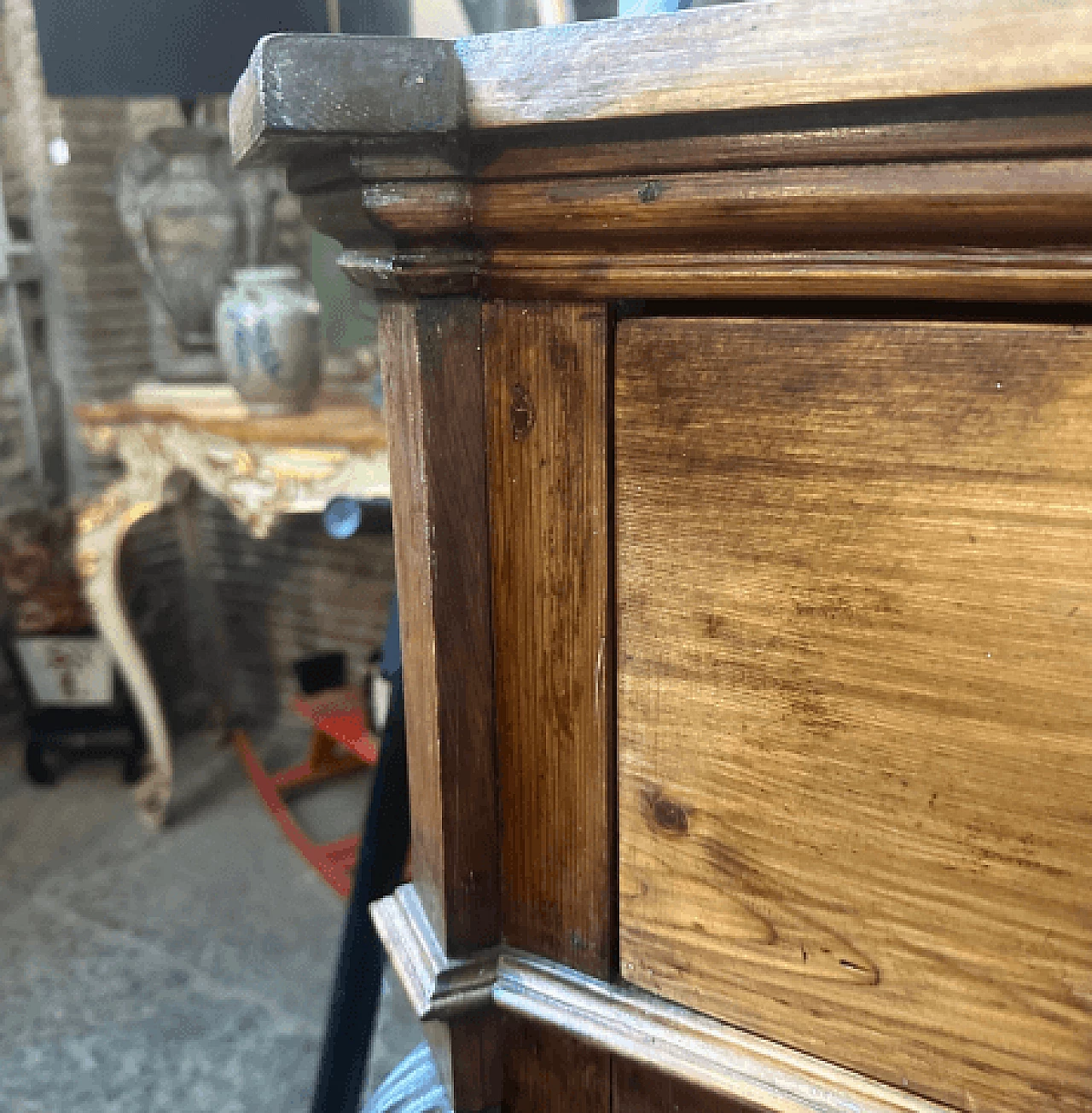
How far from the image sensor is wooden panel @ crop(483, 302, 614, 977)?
50cm

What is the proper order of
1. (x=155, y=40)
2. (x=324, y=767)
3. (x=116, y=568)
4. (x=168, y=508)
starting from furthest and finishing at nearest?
(x=168, y=508) < (x=324, y=767) < (x=116, y=568) < (x=155, y=40)

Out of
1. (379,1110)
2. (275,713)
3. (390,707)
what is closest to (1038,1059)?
(379,1110)

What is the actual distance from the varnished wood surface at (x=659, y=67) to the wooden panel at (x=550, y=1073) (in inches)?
18.3

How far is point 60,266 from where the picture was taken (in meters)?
2.66

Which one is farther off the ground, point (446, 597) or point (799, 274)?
point (799, 274)

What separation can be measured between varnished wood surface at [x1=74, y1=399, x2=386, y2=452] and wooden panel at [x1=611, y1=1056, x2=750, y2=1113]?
1270mm

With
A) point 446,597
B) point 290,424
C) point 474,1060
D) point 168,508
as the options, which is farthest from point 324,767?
point 446,597

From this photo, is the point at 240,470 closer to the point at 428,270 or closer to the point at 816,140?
the point at 428,270

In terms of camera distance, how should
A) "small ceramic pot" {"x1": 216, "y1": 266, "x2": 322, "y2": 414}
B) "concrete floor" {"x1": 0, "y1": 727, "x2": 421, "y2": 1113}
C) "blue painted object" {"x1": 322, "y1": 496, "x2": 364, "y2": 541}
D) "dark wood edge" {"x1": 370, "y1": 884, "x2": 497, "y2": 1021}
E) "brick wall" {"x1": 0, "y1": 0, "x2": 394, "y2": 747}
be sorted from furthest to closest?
1. "brick wall" {"x1": 0, "y1": 0, "x2": 394, "y2": 747}
2. "small ceramic pot" {"x1": 216, "y1": 266, "x2": 322, "y2": 414}
3. "concrete floor" {"x1": 0, "y1": 727, "x2": 421, "y2": 1113}
4. "blue painted object" {"x1": 322, "y1": 496, "x2": 364, "y2": 541}
5. "dark wood edge" {"x1": 370, "y1": 884, "x2": 497, "y2": 1021}

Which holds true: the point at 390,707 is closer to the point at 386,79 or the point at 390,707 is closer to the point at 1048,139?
the point at 386,79

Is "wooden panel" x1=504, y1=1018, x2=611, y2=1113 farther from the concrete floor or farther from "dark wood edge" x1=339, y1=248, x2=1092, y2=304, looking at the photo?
the concrete floor

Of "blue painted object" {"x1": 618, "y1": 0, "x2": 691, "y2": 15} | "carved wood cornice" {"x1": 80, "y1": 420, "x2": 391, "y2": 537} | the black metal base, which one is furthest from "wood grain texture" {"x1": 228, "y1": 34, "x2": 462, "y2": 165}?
the black metal base

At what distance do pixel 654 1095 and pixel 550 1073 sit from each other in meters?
0.07

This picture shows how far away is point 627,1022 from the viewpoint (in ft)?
1.82
